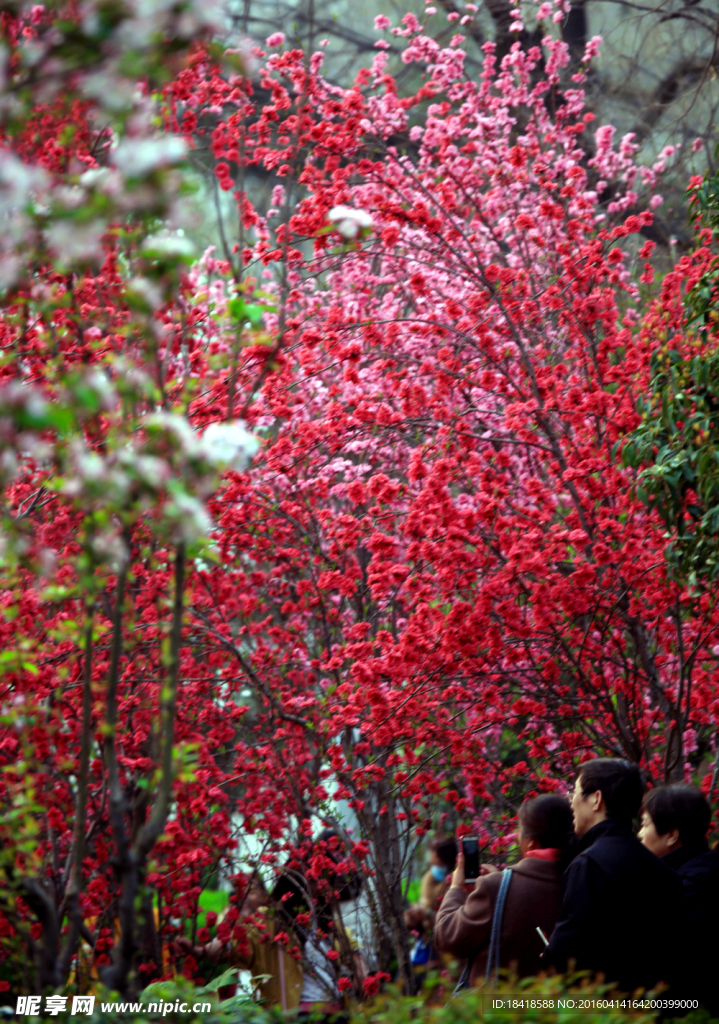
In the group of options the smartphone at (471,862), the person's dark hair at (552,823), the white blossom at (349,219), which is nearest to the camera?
the white blossom at (349,219)

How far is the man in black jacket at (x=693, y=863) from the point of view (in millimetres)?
3012

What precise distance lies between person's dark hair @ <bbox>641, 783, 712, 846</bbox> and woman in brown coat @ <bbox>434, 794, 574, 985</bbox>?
0.29 meters

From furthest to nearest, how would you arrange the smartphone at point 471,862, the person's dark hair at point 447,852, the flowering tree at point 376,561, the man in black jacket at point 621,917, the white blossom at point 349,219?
the person's dark hair at point 447,852
the flowering tree at point 376,561
the smartphone at point 471,862
the man in black jacket at point 621,917
the white blossom at point 349,219

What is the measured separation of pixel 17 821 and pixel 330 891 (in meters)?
2.67

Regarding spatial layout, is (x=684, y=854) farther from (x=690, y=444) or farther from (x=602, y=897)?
(x=690, y=444)

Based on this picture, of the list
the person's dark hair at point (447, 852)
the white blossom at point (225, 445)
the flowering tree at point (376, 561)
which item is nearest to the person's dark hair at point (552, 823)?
the flowering tree at point (376, 561)

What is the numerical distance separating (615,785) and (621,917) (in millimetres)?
384

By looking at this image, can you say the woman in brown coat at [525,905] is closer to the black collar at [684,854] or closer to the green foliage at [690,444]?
the black collar at [684,854]

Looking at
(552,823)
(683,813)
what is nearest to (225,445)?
(552,823)

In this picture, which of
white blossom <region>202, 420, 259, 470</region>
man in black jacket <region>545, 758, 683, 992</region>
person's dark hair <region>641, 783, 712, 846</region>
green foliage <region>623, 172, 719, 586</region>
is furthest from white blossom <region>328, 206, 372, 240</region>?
person's dark hair <region>641, 783, 712, 846</region>

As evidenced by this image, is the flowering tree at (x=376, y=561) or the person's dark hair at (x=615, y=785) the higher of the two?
the flowering tree at (x=376, y=561)

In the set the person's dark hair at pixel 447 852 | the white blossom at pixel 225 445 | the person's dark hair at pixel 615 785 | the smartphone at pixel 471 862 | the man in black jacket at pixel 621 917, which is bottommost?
the man in black jacket at pixel 621 917

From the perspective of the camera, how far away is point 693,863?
3203mm

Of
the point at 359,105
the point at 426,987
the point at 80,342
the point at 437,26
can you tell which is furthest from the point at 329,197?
the point at 437,26
